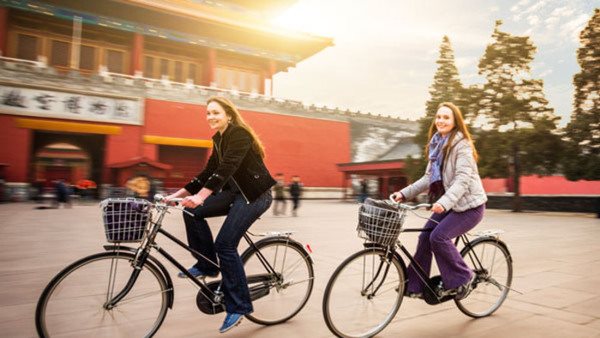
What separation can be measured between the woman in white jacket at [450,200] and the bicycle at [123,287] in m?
1.19

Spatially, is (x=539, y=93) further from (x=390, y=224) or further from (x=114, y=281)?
(x=114, y=281)

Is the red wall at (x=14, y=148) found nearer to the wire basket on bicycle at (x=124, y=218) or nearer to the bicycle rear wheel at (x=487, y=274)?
the wire basket on bicycle at (x=124, y=218)

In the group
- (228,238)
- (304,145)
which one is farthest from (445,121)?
(304,145)

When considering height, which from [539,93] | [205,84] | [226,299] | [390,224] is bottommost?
[226,299]

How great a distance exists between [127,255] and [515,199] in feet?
57.0

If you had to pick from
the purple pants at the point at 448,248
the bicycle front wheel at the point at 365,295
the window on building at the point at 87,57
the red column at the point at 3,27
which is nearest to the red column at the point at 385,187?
the window on building at the point at 87,57

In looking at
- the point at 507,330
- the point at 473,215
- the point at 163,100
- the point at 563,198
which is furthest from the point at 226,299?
the point at 163,100

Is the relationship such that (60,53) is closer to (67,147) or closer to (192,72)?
(67,147)

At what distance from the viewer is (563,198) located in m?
17.2

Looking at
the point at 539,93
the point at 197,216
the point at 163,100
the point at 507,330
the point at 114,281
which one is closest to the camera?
the point at 114,281

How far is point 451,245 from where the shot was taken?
9.69 feet

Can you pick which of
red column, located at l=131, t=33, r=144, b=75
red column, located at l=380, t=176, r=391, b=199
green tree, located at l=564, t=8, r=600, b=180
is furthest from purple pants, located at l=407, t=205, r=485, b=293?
red column, located at l=131, t=33, r=144, b=75

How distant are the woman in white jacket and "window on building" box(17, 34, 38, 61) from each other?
24825mm

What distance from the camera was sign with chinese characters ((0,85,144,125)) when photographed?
712 inches
